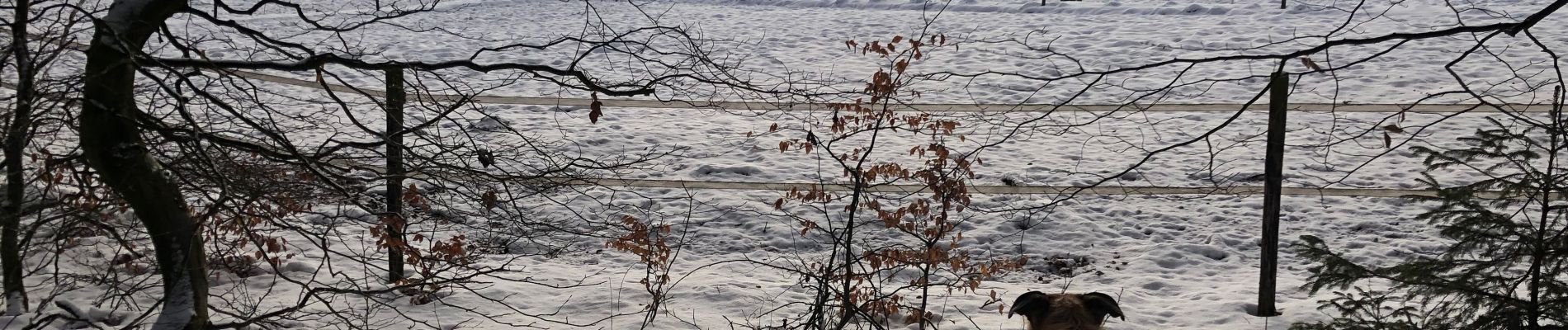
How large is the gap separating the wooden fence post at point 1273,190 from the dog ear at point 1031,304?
4.94ft

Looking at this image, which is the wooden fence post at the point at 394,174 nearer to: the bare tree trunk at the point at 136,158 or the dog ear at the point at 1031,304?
the bare tree trunk at the point at 136,158

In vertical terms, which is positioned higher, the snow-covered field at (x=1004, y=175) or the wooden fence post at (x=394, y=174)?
the wooden fence post at (x=394, y=174)

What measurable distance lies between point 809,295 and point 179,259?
10.1ft

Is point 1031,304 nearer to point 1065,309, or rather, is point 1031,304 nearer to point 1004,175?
point 1065,309

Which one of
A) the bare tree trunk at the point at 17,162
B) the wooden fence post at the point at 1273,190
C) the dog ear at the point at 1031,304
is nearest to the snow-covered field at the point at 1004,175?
the wooden fence post at the point at 1273,190

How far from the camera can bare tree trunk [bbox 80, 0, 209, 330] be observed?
3.79 metres

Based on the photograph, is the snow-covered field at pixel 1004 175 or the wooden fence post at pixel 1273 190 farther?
the snow-covered field at pixel 1004 175

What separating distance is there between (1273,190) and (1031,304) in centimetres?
172

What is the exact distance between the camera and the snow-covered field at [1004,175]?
5816 mm

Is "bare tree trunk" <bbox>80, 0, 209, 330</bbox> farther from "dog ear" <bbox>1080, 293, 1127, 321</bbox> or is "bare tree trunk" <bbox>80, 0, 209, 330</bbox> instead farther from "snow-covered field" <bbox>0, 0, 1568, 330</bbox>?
"dog ear" <bbox>1080, 293, 1127, 321</bbox>

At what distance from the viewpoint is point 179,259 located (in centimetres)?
413

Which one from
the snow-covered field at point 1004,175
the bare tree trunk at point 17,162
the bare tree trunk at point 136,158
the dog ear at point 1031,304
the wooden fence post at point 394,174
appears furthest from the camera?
the snow-covered field at point 1004,175

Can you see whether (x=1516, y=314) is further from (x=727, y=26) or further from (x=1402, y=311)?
(x=727, y=26)

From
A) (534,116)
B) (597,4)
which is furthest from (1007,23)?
(534,116)
